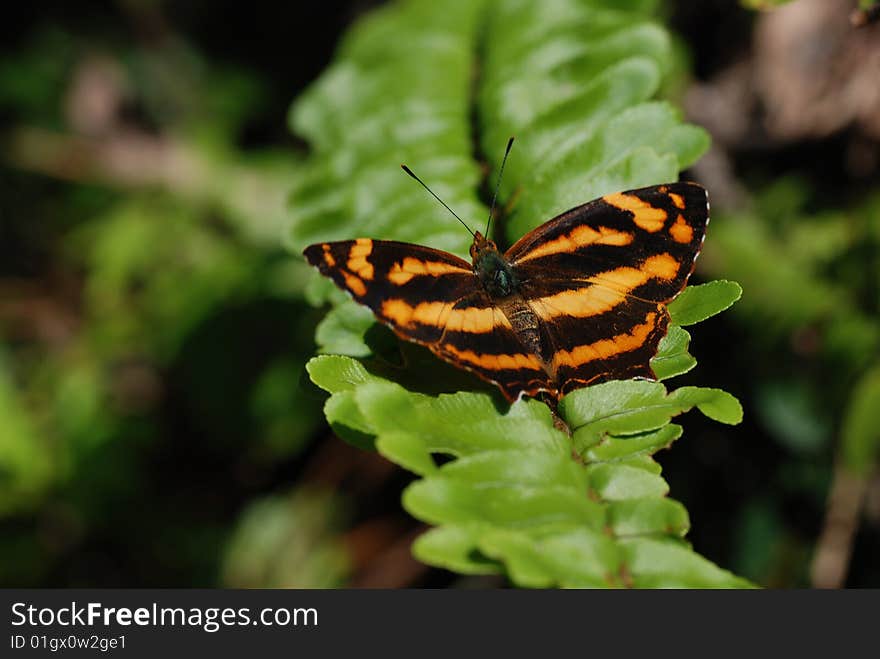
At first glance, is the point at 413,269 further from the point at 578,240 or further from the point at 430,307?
the point at 578,240

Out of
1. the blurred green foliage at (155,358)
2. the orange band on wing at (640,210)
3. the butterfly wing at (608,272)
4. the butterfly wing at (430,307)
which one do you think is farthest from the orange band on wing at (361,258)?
the blurred green foliage at (155,358)

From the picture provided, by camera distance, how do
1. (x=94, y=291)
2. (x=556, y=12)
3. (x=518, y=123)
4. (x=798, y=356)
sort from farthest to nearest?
(x=94, y=291), (x=798, y=356), (x=556, y=12), (x=518, y=123)

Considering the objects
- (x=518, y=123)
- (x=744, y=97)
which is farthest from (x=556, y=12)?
(x=744, y=97)

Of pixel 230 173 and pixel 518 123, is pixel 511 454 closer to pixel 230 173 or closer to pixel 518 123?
pixel 518 123

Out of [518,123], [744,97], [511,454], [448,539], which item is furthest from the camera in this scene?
[744,97]

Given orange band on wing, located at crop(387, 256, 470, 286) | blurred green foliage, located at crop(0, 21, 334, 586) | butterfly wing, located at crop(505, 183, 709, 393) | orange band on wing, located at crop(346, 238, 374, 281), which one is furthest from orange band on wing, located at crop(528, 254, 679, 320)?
blurred green foliage, located at crop(0, 21, 334, 586)

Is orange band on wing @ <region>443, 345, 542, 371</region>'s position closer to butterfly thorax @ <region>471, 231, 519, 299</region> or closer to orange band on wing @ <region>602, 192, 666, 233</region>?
butterfly thorax @ <region>471, 231, 519, 299</region>
